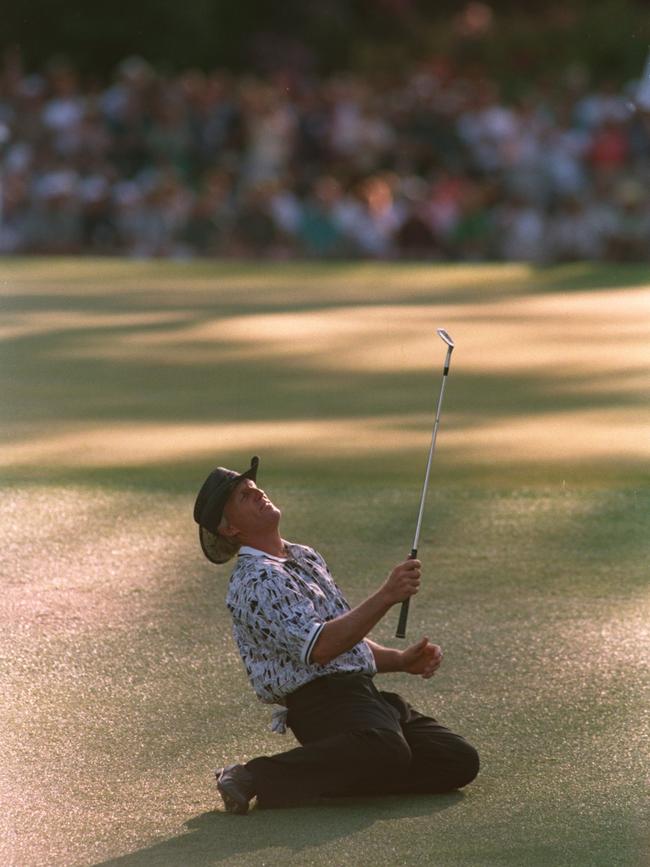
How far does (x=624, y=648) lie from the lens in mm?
6188

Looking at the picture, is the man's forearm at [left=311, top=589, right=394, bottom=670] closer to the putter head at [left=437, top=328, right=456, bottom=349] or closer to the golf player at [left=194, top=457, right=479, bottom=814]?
the golf player at [left=194, top=457, right=479, bottom=814]

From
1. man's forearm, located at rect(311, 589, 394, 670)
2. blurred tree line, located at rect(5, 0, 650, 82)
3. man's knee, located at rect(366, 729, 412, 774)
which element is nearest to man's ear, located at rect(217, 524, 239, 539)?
man's forearm, located at rect(311, 589, 394, 670)

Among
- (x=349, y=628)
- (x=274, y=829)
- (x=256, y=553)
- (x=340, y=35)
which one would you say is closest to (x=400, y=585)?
(x=349, y=628)

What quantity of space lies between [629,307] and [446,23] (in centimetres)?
1660

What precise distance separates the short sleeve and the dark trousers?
0.22 meters

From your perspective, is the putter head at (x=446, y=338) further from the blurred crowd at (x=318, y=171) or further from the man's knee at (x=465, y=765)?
the blurred crowd at (x=318, y=171)

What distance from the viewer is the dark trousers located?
15.8ft

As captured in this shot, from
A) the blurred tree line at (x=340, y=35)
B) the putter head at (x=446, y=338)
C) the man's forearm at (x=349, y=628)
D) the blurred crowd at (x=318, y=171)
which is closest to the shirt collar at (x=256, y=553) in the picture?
the man's forearm at (x=349, y=628)

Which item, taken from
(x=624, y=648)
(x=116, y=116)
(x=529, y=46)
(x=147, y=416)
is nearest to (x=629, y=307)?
(x=147, y=416)

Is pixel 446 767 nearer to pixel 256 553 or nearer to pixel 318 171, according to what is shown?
pixel 256 553

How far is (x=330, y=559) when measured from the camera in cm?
732

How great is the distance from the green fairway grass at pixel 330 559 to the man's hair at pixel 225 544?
26.0 inches

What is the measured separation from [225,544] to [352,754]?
684 millimetres

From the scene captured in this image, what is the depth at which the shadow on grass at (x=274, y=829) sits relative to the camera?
4.46 meters
